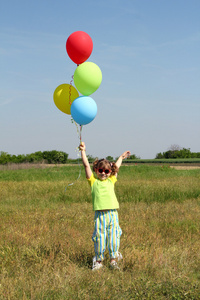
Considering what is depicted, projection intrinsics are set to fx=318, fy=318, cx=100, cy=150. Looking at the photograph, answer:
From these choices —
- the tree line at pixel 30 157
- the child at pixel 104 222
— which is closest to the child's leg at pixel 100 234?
the child at pixel 104 222

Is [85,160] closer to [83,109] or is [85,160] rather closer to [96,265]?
[83,109]

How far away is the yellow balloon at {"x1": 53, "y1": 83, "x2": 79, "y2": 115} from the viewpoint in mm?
5672

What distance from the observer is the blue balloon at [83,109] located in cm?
503

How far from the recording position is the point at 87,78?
523 centimetres

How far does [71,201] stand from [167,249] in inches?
231

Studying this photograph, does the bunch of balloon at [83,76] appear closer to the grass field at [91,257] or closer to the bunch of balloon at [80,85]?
the bunch of balloon at [80,85]

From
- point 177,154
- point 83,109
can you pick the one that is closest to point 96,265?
point 83,109

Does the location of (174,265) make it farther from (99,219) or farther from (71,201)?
(71,201)

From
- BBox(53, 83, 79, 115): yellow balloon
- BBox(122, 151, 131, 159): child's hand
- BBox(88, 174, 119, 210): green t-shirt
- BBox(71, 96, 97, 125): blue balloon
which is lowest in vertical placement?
BBox(88, 174, 119, 210): green t-shirt

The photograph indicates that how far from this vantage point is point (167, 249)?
5.20 metres

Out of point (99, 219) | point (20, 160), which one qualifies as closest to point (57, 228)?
point (99, 219)

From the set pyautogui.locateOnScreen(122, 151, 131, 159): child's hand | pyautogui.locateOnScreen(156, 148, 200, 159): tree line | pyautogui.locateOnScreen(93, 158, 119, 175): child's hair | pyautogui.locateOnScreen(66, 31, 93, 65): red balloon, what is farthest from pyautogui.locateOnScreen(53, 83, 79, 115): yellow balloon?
pyautogui.locateOnScreen(156, 148, 200, 159): tree line

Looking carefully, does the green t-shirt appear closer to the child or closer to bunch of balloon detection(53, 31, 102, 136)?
the child

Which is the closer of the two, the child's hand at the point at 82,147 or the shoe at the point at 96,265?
the shoe at the point at 96,265
